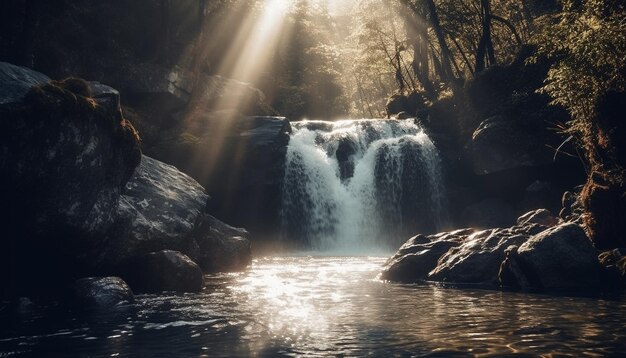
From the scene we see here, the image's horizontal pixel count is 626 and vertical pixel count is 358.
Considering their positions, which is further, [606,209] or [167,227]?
[167,227]

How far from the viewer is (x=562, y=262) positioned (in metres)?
15.5

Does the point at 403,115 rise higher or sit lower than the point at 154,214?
higher

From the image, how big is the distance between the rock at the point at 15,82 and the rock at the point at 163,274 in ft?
19.7

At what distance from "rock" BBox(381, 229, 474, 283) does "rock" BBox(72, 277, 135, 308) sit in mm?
8498

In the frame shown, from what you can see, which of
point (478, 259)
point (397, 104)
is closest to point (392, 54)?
point (397, 104)

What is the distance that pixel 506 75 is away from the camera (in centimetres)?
3194

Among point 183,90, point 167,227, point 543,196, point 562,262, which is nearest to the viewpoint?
point 562,262

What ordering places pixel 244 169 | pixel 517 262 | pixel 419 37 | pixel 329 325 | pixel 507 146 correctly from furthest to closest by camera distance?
pixel 419 37 → pixel 244 169 → pixel 507 146 → pixel 517 262 → pixel 329 325

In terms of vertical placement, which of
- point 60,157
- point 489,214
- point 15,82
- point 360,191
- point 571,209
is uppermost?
point 360,191

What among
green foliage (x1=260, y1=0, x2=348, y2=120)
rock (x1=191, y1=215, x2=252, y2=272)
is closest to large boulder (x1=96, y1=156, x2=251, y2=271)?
rock (x1=191, y1=215, x2=252, y2=272)

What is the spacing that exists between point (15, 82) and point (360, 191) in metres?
22.1

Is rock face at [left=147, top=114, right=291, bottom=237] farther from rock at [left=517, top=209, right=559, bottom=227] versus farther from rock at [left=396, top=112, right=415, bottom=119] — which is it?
rock at [left=517, top=209, right=559, bottom=227]

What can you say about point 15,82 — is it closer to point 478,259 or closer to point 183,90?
point 478,259

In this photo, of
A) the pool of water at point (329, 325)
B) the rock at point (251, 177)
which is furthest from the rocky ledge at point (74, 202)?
the rock at point (251, 177)
